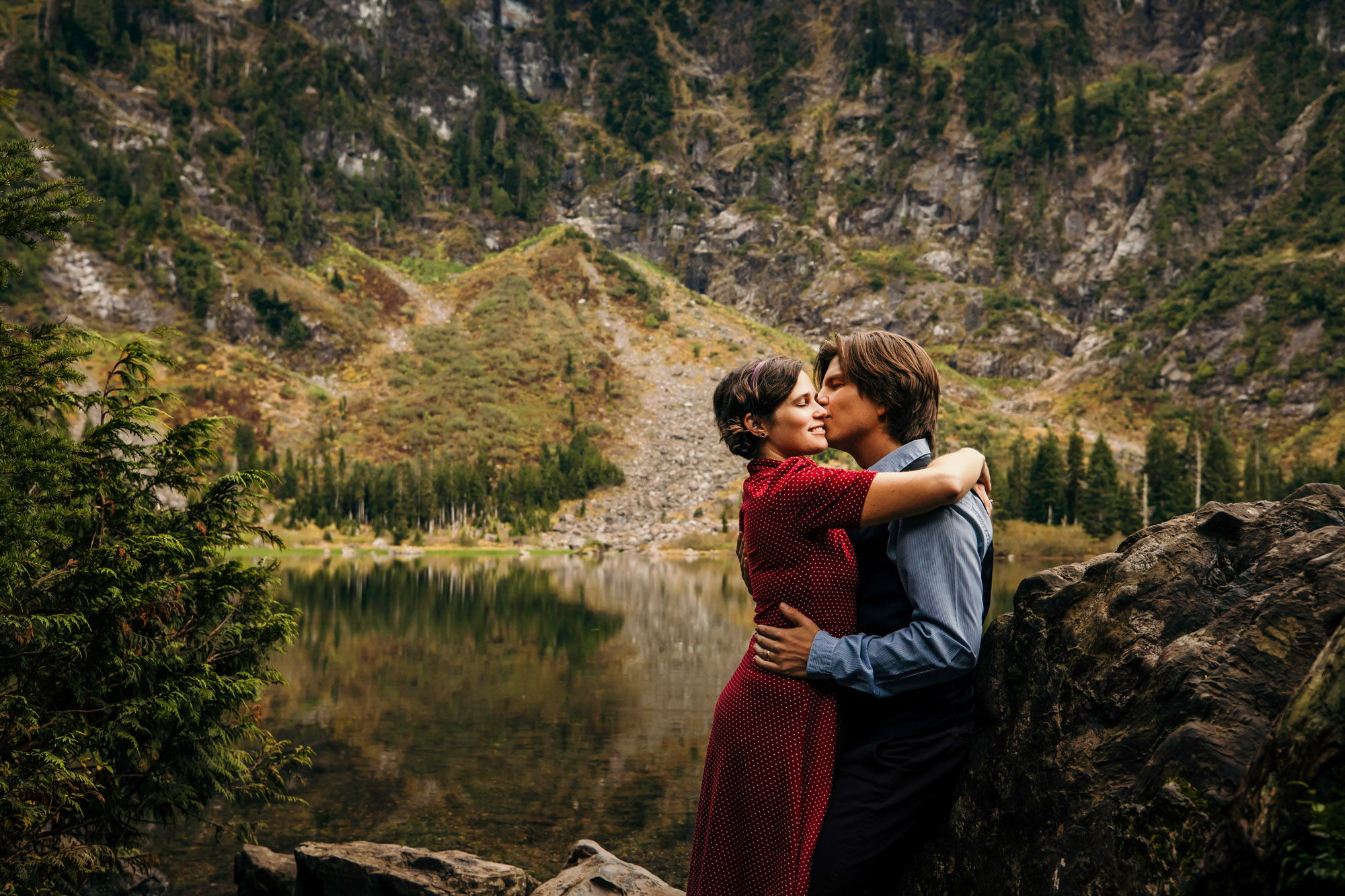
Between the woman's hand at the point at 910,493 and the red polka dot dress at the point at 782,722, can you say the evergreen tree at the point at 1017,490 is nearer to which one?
the red polka dot dress at the point at 782,722

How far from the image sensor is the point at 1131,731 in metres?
3.78

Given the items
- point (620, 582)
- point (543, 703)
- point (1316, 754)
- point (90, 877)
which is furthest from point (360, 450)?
point (1316, 754)

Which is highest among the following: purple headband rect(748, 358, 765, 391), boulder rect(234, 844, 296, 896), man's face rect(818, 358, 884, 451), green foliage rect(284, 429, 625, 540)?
purple headband rect(748, 358, 765, 391)

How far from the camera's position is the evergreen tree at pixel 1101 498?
8981 centimetres

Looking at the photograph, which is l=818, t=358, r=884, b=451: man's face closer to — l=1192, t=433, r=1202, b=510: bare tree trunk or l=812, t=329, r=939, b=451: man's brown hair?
l=812, t=329, r=939, b=451: man's brown hair

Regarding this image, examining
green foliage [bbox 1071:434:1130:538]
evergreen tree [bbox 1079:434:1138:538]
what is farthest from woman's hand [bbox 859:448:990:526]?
evergreen tree [bbox 1079:434:1138:538]

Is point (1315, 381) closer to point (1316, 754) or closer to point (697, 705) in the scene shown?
point (697, 705)

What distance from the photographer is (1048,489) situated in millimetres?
100000

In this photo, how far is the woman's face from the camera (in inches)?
163

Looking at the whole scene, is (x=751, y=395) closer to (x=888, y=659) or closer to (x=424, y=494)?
(x=888, y=659)

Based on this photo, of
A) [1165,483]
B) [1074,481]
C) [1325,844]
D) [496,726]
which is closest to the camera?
[1325,844]

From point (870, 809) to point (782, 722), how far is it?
544mm

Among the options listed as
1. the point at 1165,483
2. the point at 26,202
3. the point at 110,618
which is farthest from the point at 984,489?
the point at 1165,483

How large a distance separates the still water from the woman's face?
11.4 m
